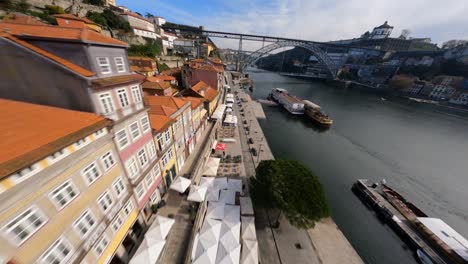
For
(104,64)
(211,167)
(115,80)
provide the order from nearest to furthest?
(104,64) → (115,80) → (211,167)

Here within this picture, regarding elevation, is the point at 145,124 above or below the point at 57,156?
below

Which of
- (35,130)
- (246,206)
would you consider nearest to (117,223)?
(35,130)

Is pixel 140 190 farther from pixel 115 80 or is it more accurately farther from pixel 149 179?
pixel 115 80

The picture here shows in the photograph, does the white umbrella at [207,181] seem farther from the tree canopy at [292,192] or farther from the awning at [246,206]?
the tree canopy at [292,192]

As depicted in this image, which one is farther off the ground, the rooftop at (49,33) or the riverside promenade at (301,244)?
the rooftop at (49,33)

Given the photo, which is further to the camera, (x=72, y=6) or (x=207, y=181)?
Answer: (x=72, y=6)

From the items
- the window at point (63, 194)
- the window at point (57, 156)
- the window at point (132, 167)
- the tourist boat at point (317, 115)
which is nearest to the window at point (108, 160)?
the window at point (132, 167)
